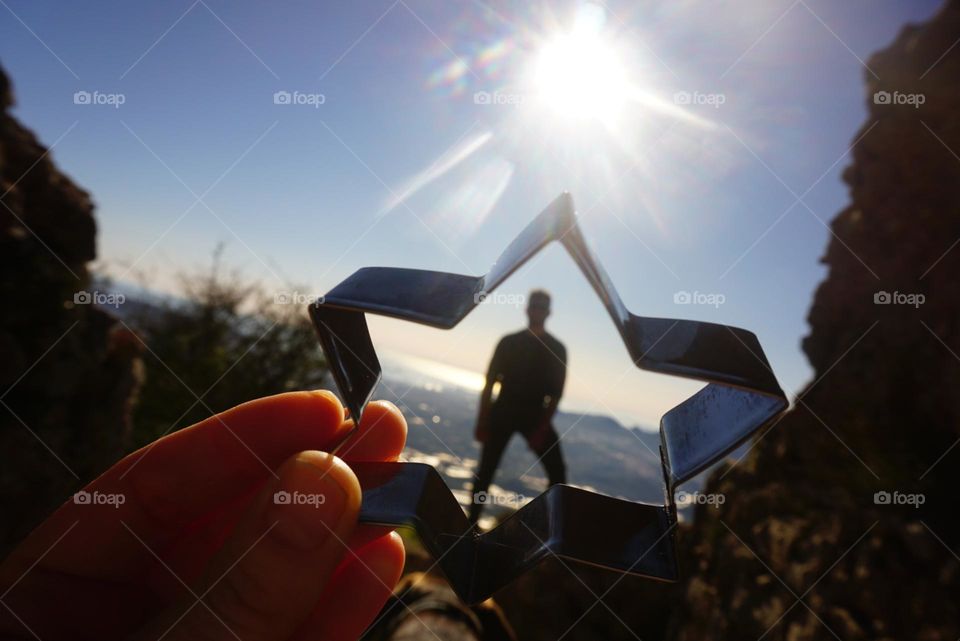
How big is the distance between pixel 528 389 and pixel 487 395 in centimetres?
50

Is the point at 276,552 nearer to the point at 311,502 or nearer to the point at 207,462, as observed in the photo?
the point at 311,502

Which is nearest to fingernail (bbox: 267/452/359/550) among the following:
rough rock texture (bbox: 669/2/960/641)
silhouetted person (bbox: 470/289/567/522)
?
silhouetted person (bbox: 470/289/567/522)

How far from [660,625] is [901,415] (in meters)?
9.04

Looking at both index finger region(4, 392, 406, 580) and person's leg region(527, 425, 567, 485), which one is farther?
person's leg region(527, 425, 567, 485)

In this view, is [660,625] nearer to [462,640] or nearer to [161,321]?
[462,640]

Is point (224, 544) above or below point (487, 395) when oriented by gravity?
below

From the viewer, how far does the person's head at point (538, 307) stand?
5500mm

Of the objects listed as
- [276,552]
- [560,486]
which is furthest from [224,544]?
[560,486]

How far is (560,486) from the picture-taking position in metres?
1.29

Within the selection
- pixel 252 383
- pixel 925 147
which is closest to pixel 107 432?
pixel 252 383

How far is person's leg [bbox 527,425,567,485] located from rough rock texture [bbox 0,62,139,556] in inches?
273

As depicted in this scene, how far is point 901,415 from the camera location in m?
11.3

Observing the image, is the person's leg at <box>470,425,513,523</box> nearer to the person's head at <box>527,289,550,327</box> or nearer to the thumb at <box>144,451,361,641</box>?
the person's head at <box>527,289,550,327</box>

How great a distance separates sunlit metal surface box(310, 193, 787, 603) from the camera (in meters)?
1.09
